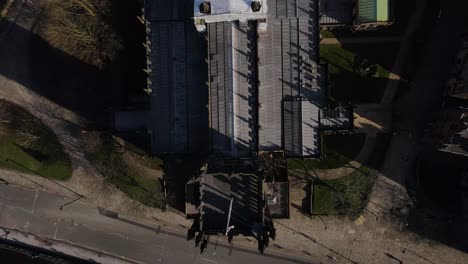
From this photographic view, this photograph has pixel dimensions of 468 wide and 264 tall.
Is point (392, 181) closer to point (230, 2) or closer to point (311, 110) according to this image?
point (311, 110)

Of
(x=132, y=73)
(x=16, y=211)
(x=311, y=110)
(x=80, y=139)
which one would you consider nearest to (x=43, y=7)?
(x=132, y=73)

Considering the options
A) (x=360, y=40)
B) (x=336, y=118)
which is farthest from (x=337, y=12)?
(x=336, y=118)

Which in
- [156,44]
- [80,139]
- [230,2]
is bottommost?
[80,139]

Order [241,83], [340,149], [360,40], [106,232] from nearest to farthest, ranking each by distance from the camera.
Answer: [241,83], [360,40], [340,149], [106,232]

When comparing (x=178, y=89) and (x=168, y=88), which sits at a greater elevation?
(x=168, y=88)

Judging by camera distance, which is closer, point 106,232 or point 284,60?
point 284,60

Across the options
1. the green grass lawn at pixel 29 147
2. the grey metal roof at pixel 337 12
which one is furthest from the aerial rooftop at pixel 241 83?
the green grass lawn at pixel 29 147

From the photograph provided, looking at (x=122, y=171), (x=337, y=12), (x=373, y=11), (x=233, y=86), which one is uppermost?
(x=337, y=12)

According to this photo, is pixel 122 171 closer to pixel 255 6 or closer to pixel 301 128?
pixel 301 128
